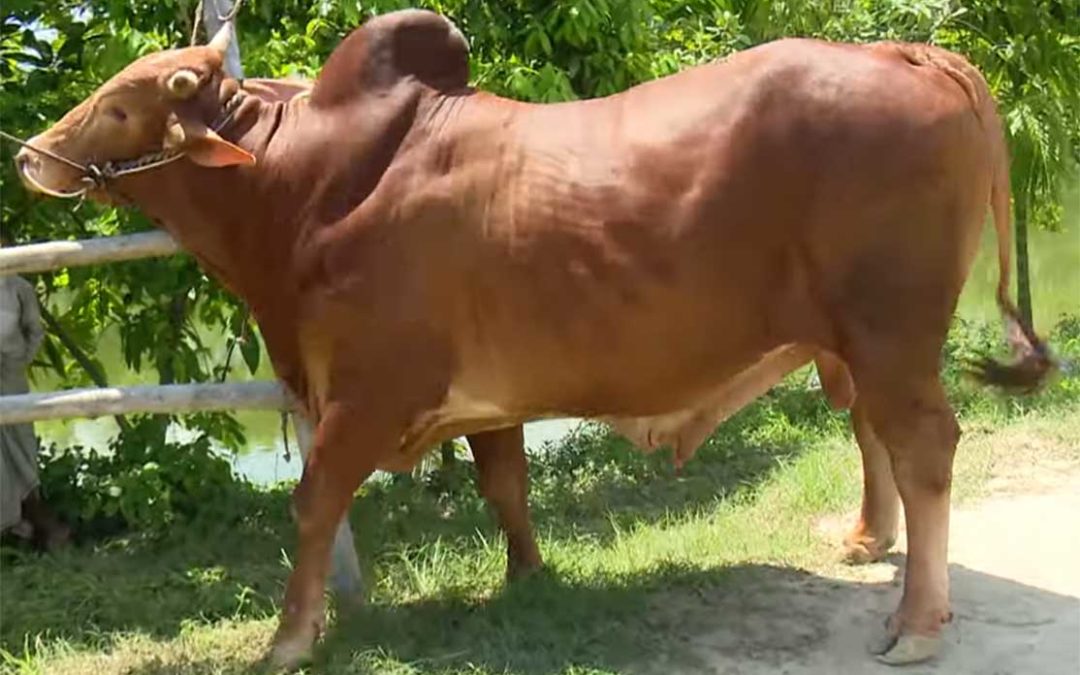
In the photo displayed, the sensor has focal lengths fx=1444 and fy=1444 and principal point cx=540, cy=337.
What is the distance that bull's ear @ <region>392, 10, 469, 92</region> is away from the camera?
14.7ft

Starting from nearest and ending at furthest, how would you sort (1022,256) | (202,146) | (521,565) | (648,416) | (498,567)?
(202,146)
(648,416)
(521,565)
(498,567)
(1022,256)

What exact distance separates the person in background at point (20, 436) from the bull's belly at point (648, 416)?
198 cm

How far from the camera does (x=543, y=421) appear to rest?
556 centimetres

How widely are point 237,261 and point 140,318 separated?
2280 mm

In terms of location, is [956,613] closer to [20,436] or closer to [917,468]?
[917,468]

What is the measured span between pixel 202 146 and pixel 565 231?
1.10 m

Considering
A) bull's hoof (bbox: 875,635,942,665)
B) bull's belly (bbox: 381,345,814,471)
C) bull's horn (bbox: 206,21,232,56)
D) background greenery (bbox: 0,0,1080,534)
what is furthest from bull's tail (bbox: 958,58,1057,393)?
bull's horn (bbox: 206,21,232,56)

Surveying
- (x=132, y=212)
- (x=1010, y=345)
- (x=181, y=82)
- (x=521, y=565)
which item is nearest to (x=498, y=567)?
(x=521, y=565)

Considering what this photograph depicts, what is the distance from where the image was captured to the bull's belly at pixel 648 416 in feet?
14.3

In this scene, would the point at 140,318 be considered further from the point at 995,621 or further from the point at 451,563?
the point at 995,621

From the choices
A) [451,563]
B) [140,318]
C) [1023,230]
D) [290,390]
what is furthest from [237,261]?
[1023,230]

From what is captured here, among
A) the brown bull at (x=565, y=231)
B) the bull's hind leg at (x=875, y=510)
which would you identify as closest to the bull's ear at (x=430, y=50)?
the brown bull at (x=565, y=231)

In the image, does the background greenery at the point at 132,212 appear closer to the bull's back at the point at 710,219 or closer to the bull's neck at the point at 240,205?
the bull's neck at the point at 240,205

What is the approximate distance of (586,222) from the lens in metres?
4.18
